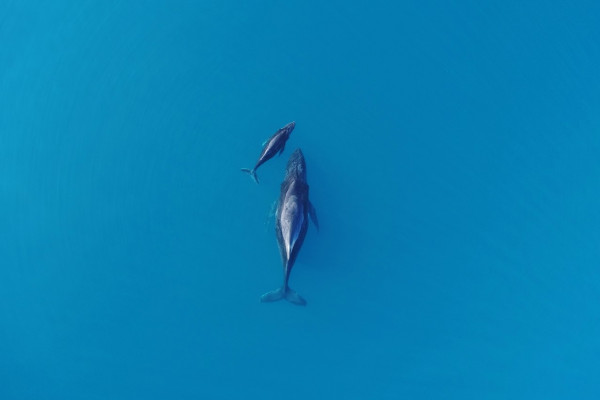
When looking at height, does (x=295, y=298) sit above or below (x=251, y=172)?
below

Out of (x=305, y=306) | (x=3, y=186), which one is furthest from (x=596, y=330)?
(x=3, y=186)

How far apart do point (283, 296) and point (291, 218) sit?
675 mm

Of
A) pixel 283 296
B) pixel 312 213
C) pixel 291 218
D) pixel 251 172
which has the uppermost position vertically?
pixel 251 172

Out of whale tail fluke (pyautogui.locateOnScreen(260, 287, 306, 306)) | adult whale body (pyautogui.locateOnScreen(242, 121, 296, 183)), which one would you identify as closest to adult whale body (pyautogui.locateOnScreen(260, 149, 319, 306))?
whale tail fluke (pyautogui.locateOnScreen(260, 287, 306, 306))

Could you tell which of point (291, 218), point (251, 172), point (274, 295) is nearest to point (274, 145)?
point (251, 172)

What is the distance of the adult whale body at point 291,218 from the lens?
383 centimetres

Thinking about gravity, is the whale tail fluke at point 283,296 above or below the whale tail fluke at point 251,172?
below

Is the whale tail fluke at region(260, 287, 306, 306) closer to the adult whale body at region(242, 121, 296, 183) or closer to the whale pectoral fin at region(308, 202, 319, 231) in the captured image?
the whale pectoral fin at region(308, 202, 319, 231)

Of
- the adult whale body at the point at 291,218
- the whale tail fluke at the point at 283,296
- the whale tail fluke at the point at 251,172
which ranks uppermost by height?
the whale tail fluke at the point at 251,172

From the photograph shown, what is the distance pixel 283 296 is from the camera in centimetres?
404

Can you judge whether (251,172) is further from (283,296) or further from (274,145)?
(283,296)

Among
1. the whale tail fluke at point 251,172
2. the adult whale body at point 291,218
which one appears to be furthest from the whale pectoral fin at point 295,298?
the whale tail fluke at point 251,172

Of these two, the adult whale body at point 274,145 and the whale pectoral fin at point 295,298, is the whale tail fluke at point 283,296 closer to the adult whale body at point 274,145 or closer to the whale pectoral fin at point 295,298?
the whale pectoral fin at point 295,298

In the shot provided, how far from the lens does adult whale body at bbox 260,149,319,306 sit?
3834mm
